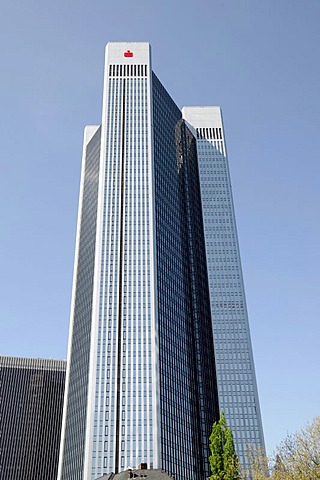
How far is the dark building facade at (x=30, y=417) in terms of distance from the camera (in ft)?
558

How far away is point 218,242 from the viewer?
180625 millimetres

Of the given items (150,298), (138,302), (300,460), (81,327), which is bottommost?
(300,460)

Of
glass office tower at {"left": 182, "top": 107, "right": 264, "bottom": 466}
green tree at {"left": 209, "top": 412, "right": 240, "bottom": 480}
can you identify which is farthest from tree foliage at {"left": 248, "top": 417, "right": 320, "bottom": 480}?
glass office tower at {"left": 182, "top": 107, "right": 264, "bottom": 466}

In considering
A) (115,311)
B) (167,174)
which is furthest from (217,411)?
(167,174)

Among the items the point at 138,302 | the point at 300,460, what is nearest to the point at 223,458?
the point at 300,460

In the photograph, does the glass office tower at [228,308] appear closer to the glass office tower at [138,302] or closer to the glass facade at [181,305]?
the glass facade at [181,305]

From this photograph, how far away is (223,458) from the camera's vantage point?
66562 millimetres

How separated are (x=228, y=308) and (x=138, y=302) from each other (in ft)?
159

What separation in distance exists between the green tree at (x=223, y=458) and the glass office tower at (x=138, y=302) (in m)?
47.9

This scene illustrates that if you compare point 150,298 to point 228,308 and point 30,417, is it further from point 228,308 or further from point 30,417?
point 30,417

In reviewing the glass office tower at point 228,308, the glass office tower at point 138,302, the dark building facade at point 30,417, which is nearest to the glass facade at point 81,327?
the glass office tower at point 138,302

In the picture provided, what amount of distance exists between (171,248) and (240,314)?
35538 mm

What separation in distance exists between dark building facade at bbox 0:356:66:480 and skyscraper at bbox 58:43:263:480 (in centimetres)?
3947

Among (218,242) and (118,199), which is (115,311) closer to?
(118,199)
